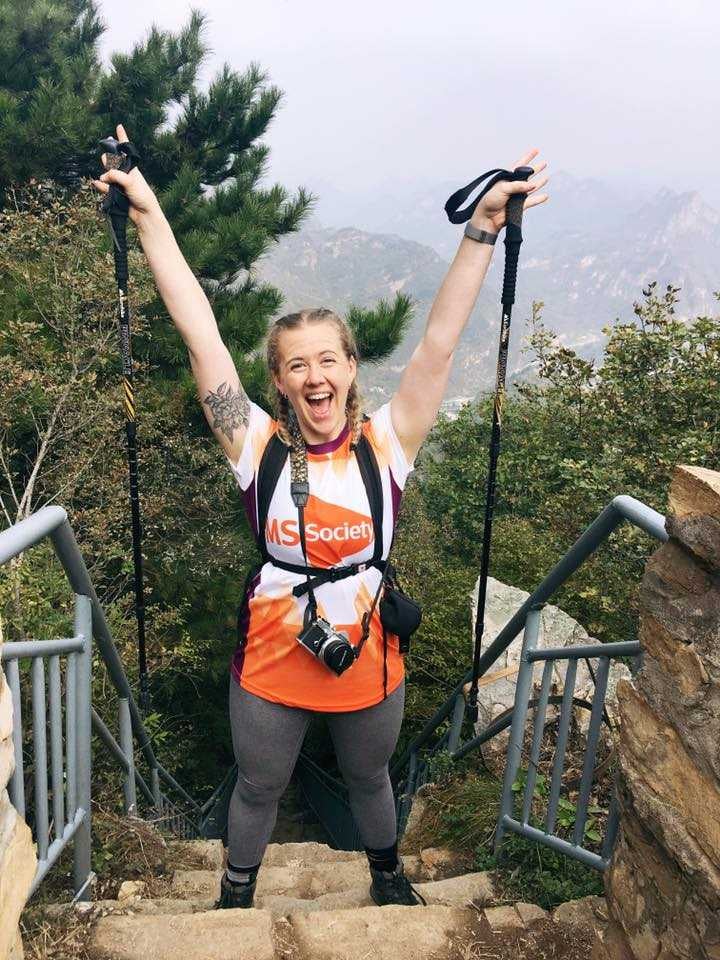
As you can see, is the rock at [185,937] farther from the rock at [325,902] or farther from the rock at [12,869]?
the rock at [12,869]

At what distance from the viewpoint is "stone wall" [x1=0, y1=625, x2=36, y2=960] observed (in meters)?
1.15

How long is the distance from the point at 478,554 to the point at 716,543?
10.6 metres

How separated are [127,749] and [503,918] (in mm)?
1576

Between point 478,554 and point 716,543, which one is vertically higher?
point 716,543

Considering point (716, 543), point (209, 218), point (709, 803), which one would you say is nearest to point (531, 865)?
point (709, 803)

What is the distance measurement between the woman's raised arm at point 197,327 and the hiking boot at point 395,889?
1.47 metres

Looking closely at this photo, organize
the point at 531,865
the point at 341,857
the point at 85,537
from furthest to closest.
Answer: the point at 85,537 < the point at 341,857 < the point at 531,865

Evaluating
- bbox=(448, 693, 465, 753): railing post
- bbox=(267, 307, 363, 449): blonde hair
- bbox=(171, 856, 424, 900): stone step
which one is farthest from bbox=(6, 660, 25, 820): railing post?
bbox=(448, 693, 465, 753): railing post

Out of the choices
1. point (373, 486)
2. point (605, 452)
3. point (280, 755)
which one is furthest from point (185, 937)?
point (605, 452)

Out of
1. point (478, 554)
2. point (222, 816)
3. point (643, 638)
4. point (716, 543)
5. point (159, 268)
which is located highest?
point (159, 268)

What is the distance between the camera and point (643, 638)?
143 cm

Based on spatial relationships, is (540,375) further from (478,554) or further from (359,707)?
(359,707)

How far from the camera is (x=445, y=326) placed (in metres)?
2.01

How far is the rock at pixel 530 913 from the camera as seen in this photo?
80.7 inches
